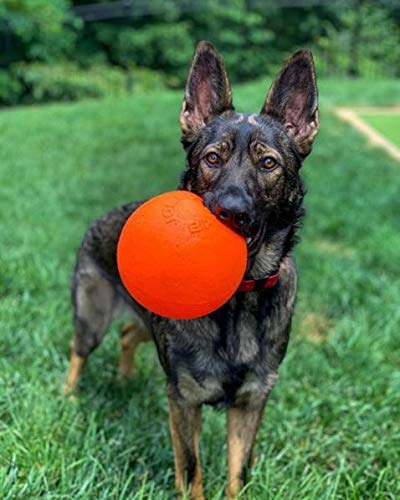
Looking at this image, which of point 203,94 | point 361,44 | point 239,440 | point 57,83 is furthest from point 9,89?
point 239,440

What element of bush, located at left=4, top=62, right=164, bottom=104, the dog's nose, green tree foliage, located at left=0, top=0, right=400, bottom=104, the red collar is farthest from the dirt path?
green tree foliage, located at left=0, top=0, right=400, bottom=104

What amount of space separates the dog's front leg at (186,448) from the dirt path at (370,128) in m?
8.45

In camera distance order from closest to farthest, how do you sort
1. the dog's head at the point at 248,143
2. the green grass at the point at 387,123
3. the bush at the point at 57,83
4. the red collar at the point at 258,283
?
the dog's head at the point at 248,143 < the red collar at the point at 258,283 < the green grass at the point at 387,123 < the bush at the point at 57,83

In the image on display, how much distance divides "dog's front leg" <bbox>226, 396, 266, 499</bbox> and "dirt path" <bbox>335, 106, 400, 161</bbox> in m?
8.29

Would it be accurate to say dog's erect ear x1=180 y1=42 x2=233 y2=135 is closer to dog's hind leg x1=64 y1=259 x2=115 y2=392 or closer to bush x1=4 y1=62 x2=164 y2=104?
dog's hind leg x1=64 y1=259 x2=115 y2=392

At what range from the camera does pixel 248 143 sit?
9.28ft

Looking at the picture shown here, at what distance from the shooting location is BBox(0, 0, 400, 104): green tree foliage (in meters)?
22.8

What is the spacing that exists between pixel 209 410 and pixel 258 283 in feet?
4.00

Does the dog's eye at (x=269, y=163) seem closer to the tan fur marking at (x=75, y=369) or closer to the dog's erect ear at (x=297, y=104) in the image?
the dog's erect ear at (x=297, y=104)

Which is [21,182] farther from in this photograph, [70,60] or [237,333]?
[70,60]

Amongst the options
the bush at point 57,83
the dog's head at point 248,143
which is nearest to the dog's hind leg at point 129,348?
the dog's head at point 248,143

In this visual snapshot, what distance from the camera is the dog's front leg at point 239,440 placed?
3.11 m

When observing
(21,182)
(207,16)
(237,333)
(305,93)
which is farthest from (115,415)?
(207,16)

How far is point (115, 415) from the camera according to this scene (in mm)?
3773
